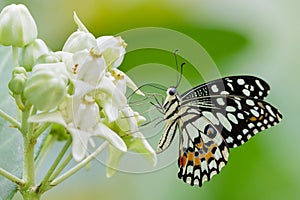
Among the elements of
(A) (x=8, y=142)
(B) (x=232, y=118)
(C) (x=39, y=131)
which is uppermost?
(B) (x=232, y=118)

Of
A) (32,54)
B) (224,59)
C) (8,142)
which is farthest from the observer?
(224,59)

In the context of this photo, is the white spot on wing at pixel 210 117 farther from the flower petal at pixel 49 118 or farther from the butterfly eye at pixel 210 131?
the flower petal at pixel 49 118

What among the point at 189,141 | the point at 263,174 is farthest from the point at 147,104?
the point at 263,174

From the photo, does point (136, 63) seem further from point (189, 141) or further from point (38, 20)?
point (189, 141)

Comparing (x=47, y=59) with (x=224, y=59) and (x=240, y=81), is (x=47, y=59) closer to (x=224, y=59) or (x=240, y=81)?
(x=240, y=81)

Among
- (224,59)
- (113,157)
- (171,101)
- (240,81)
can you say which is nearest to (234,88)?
(240,81)

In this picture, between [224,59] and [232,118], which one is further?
[224,59]

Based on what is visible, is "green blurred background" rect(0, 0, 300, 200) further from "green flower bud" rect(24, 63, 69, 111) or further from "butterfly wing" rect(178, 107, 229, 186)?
"green flower bud" rect(24, 63, 69, 111)
